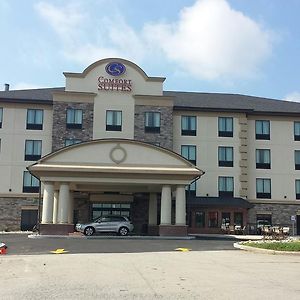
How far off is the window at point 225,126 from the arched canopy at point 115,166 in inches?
509

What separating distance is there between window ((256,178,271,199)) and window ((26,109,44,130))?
64.7ft

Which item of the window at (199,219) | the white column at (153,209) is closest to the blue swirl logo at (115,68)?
the white column at (153,209)

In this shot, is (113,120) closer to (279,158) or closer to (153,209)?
(153,209)

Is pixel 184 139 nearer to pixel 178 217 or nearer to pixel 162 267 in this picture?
pixel 178 217

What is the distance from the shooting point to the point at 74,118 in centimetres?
4116

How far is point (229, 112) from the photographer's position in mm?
43438

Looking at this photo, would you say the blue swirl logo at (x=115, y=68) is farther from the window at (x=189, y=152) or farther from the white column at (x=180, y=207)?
the white column at (x=180, y=207)

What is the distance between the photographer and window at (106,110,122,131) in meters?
41.4

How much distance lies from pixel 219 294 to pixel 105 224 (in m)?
23.2

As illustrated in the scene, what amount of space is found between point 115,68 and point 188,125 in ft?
26.6

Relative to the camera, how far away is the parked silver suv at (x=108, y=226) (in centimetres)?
3198

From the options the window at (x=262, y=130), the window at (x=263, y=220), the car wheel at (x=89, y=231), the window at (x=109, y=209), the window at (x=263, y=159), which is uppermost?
the window at (x=262, y=130)

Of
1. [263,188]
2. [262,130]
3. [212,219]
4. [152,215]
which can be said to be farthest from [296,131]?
[152,215]

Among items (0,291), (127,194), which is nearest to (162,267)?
(0,291)
